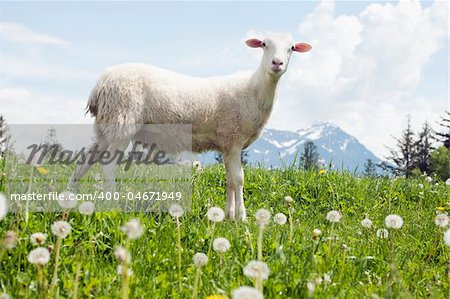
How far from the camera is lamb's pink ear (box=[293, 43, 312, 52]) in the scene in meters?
7.39

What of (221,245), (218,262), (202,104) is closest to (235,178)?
(202,104)

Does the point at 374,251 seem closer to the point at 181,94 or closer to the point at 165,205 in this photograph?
the point at 165,205

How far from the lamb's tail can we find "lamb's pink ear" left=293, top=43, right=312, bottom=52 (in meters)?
2.85

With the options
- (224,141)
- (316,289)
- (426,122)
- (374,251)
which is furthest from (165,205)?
(426,122)

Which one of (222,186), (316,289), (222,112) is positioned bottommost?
(316,289)

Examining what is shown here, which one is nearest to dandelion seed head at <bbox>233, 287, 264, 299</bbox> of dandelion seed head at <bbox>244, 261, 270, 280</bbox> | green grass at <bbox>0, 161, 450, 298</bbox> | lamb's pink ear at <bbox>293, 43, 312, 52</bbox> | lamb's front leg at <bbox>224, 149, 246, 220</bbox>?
dandelion seed head at <bbox>244, 261, 270, 280</bbox>

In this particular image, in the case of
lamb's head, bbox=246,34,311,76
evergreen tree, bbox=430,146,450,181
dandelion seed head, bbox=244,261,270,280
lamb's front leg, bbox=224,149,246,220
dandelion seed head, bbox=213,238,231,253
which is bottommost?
dandelion seed head, bbox=244,261,270,280

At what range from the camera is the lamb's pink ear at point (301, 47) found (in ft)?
24.2

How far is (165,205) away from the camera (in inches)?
217

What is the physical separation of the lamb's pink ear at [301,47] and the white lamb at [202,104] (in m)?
0.01

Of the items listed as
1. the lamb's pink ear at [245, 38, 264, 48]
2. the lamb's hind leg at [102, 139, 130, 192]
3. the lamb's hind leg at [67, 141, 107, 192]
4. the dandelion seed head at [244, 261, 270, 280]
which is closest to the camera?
the dandelion seed head at [244, 261, 270, 280]

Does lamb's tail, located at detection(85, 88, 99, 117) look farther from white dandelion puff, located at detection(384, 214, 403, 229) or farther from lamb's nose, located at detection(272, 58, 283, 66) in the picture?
white dandelion puff, located at detection(384, 214, 403, 229)

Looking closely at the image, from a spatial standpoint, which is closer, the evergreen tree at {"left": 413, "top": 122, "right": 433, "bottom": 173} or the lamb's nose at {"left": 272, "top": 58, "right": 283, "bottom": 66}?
the lamb's nose at {"left": 272, "top": 58, "right": 283, "bottom": 66}

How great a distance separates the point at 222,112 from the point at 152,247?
3612mm
